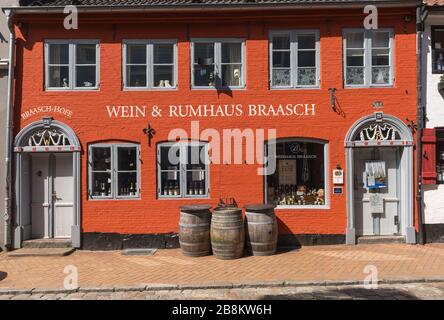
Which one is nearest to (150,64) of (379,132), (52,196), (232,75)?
(232,75)

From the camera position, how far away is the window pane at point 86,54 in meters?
9.94

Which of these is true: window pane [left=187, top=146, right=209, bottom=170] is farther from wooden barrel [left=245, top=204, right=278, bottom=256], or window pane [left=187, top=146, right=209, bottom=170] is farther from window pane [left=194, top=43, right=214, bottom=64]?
window pane [left=194, top=43, right=214, bottom=64]

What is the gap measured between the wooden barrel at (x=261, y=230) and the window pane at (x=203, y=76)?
3267mm

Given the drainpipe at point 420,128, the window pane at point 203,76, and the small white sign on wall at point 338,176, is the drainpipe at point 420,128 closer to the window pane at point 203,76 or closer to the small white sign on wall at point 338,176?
the small white sign on wall at point 338,176

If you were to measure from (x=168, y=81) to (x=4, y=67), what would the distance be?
Answer: 3.92m

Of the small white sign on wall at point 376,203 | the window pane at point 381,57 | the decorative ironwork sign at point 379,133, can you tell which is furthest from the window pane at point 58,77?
the small white sign on wall at point 376,203

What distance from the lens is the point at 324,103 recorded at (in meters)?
9.81

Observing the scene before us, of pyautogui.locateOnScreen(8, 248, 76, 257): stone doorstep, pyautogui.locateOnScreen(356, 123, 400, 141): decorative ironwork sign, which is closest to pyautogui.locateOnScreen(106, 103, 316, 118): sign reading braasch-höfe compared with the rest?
pyautogui.locateOnScreen(356, 123, 400, 141): decorative ironwork sign

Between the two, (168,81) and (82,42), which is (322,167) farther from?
(82,42)

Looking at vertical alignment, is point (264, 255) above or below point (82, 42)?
below

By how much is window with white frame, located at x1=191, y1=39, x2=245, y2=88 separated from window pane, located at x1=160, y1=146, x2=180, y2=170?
1642mm

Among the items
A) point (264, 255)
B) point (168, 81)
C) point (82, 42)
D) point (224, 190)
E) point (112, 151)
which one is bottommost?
point (264, 255)

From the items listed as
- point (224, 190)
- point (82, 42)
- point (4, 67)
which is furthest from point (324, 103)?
point (4, 67)

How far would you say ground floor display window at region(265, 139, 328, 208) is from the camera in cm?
996
